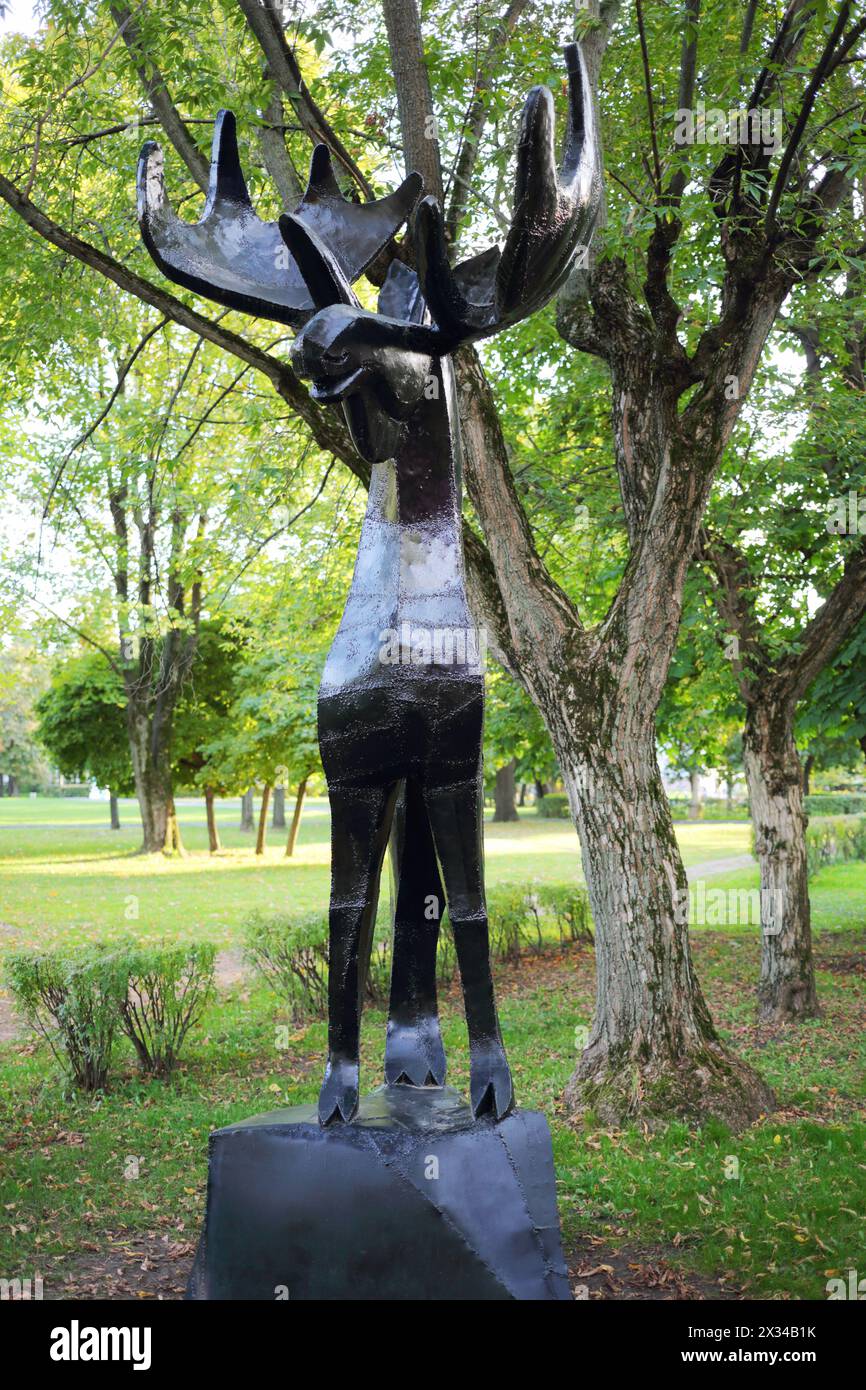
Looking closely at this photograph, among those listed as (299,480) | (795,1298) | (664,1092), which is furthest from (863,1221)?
(299,480)

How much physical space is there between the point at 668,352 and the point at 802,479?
404 cm

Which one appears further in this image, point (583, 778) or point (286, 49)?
point (583, 778)

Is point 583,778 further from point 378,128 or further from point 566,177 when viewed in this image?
point 378,128

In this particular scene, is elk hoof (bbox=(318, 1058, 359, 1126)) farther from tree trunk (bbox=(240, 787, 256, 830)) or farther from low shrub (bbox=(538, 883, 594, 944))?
tree trunk (bbox=(240, 787, 256, 830))

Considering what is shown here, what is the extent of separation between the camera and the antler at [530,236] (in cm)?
353

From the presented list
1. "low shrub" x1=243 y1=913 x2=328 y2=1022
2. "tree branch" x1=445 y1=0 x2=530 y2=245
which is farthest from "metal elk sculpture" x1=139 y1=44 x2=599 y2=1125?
"low shrub" x1=243 y1=913 x2=328 y2=1022

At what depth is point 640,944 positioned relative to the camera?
7.75m

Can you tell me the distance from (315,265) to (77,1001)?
6666mm

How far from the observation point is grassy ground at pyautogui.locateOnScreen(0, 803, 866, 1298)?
595 cm

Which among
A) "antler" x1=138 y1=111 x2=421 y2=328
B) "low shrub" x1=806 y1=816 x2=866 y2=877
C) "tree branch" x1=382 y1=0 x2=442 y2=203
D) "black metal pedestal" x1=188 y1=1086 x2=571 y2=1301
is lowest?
"low shrub" x1=806 y1=816 x2=866 y2=877

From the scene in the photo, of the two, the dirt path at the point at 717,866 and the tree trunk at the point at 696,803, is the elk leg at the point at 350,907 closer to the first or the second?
the dirt path at the point at 717,866

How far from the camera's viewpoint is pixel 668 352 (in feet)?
26.6

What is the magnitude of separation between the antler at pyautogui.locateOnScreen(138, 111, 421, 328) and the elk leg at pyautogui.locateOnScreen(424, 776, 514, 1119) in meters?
1.80

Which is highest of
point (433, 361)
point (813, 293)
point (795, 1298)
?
point (813, 293)
